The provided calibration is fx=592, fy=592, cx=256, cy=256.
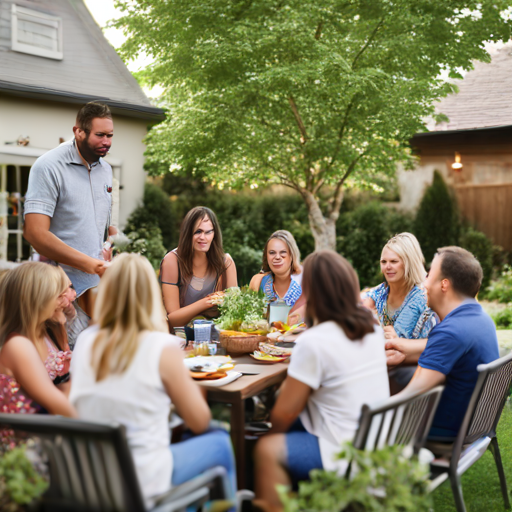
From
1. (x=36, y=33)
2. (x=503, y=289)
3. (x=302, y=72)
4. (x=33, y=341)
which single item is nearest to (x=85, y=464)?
(x=33, y=341)

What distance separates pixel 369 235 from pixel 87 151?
413 inches

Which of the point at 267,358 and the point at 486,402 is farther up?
the point at 267,358

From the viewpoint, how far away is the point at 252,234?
13.7 m

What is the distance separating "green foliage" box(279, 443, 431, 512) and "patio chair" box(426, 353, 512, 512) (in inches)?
26.0

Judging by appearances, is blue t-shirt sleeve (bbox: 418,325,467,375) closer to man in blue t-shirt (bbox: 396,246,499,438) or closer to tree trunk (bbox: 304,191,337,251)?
man in blue t-shirt (bbox: 396,246,499,438)

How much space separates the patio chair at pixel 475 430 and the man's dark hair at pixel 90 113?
235cm

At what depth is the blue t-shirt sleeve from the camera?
264cm

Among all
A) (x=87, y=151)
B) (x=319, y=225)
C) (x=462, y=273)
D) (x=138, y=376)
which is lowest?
(x=138, y=376)

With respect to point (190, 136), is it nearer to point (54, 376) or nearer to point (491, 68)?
point (491, 68)

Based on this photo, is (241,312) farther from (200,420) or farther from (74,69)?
(74,69)

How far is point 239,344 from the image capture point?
10.3ft

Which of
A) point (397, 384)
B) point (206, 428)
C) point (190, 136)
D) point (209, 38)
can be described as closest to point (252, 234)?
point (190, 136)

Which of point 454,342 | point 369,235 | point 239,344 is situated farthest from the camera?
point 369,235

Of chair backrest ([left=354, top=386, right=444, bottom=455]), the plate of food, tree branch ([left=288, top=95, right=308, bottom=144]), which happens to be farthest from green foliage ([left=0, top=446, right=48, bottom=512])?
tree branch ([left=288, top=95, right=308, bottom=144])
